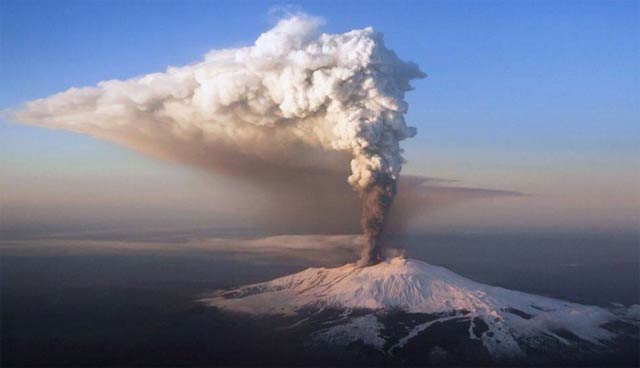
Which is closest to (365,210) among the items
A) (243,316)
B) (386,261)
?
(386,261)

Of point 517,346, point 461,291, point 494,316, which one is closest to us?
point 517,346

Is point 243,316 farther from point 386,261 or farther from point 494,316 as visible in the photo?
point 494,316

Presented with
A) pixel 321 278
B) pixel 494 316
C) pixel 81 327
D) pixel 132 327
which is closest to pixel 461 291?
pixel 494 316

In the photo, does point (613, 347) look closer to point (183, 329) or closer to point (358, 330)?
point (358, 330)

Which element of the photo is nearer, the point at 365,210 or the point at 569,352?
the point at 569,352

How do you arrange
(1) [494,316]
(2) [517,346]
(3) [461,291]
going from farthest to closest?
1. (3) [461,291]
2. (1) [494,316]
3. (2) [517,346]

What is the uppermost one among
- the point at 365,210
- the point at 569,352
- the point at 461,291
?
the point at 365,210

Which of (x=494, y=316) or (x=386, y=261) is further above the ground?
(x=386, y=261)
